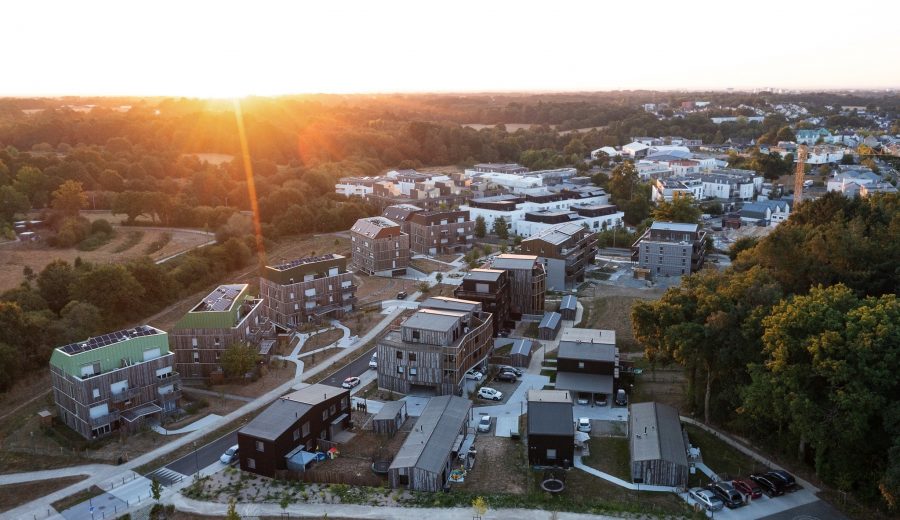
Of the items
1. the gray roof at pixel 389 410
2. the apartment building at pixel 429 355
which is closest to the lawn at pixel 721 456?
the apartment building at pixel 429 355

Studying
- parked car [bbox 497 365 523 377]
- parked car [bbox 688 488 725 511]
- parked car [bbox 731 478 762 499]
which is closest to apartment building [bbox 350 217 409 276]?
parked car [bbox 497 365 523 377]

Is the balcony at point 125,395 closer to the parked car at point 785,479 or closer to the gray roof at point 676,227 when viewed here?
the parked car at point 785,479

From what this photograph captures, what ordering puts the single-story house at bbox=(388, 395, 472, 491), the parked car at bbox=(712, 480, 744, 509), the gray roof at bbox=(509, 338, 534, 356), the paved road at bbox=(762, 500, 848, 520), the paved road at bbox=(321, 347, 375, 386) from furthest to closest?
the gray roof at bbox=(509, 338, 534, 356) → the paved road at bbox=(321, 347, 375, 386) → the single-story house at bbox=(388, 395, 472, 491) → the parked car at bbox=(712, 480, 744, 509) → the paved road at bbox=(762, 500, 848, 520)

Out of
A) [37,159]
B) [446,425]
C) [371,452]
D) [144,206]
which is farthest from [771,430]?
[37,159]

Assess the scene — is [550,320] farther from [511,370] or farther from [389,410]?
[389,410]

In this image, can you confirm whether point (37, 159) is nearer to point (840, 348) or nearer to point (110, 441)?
point (110, 441)

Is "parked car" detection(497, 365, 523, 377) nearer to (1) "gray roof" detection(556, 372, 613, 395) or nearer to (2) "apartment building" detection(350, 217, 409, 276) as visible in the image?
(1) "gray roof" detection(556, 372, 613, 395)
